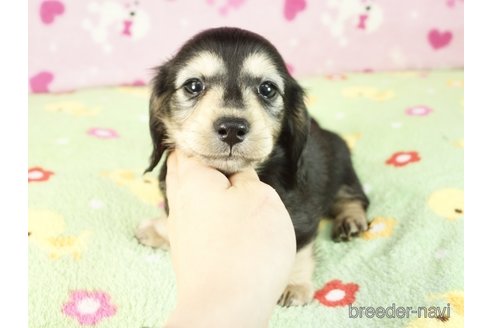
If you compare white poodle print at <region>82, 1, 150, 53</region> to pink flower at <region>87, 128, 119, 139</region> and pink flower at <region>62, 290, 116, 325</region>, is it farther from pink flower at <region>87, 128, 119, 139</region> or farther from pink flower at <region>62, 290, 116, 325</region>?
pink flower at <region>62, 290, 116, 325</region>

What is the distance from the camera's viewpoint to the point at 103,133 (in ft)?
9.26

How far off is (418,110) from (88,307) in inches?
80.1

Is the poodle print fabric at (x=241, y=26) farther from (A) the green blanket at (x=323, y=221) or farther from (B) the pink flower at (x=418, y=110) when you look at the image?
(B) the pink flower at (x=418, y=110)

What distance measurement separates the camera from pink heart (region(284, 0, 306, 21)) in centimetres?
359

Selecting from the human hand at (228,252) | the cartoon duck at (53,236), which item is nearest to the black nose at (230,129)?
the human hand at (228,252)

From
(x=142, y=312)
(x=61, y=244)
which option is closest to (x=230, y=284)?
(x=142, y=312)

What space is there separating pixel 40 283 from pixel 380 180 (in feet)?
4.69

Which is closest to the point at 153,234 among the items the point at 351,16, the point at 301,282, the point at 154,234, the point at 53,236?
the point at 154,234

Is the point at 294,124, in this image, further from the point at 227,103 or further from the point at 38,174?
the point at 38,174

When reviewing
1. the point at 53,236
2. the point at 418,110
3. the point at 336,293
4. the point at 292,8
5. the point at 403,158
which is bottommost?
the point at 336,293

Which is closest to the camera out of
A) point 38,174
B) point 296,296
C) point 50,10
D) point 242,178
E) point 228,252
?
point 228,252

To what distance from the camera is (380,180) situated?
7.88 feet

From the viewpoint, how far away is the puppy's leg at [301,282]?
5.65 ft

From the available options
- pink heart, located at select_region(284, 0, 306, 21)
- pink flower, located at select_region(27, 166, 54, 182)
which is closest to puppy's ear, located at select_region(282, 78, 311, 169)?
pink flower, located at select_region(27, 166, 54, 182)
